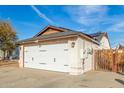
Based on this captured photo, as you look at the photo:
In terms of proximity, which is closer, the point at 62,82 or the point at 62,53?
the point at 62,82

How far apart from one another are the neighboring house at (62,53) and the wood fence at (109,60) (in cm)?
47

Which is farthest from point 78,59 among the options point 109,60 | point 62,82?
point 109,60

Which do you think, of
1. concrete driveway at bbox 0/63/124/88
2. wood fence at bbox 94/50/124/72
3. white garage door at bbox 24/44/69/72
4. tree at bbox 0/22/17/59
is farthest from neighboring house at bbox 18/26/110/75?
tree at bbox 0/22/17/59

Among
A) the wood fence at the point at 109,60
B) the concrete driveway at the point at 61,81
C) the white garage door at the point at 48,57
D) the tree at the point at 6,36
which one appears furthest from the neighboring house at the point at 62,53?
the tree at the point at 6,36

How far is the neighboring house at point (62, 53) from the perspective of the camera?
943cm

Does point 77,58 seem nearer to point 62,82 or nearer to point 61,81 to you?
point 61,81

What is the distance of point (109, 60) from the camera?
1081 cm

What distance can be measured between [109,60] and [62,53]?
3.61m

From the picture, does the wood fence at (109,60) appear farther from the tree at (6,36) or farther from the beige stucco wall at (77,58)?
the tree at (6,36)

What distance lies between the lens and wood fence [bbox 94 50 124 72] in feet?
34.5

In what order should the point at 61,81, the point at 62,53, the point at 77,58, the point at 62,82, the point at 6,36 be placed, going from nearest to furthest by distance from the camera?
1. the point at 62,82
2. the point at 61,81
3. the point at 77,58
4. the point at 62,53
5. the point at 6,36
